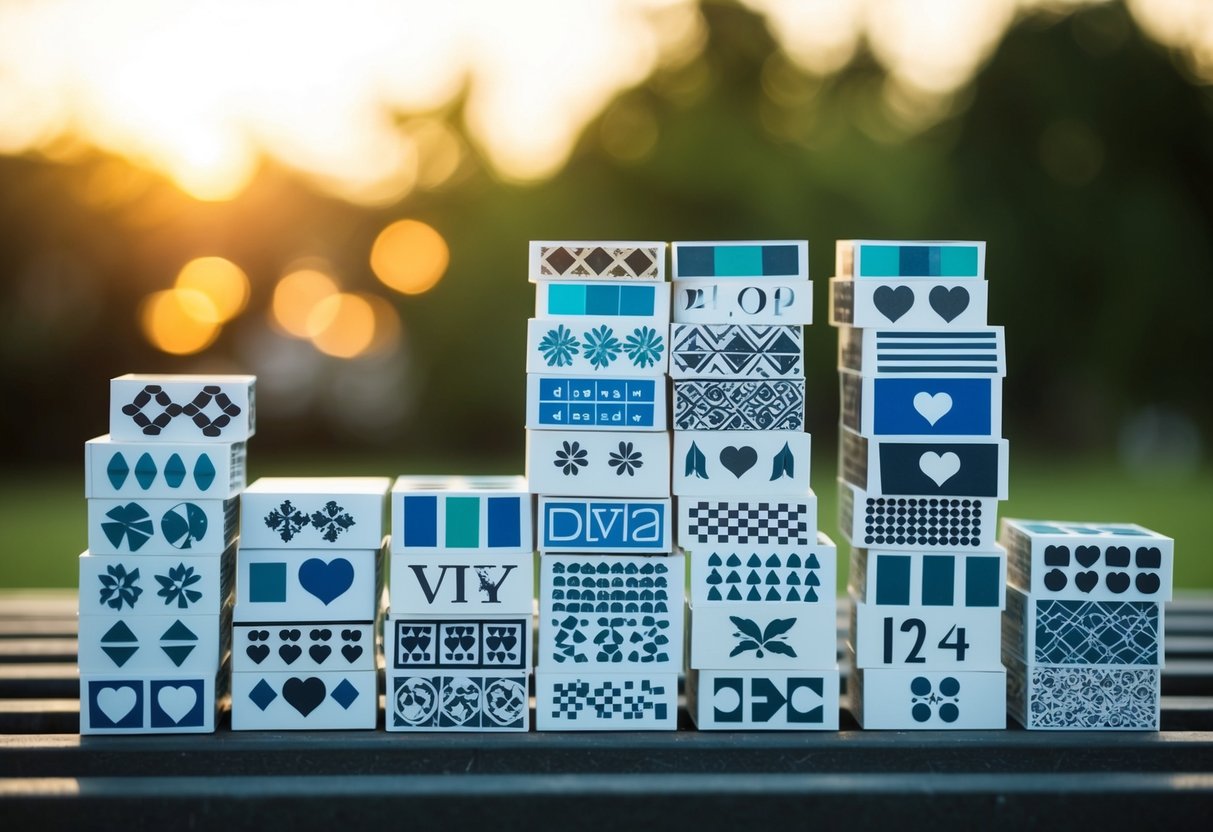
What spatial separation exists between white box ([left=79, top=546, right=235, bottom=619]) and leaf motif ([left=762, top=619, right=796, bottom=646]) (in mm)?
1698

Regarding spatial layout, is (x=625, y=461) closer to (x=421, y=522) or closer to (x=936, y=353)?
(x=421, y=522)

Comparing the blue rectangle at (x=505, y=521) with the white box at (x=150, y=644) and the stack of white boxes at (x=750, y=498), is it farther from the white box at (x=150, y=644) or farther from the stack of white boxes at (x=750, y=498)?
the white box at (x=150, y=644)

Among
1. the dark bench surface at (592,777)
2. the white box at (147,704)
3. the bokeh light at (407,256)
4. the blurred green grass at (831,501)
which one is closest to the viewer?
the dark bench surface at (592,777)

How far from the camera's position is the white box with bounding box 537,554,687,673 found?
337cm

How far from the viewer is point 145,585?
3.27 m

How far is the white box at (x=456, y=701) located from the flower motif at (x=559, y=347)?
0.99 meters

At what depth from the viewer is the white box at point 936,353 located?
11.3 ft

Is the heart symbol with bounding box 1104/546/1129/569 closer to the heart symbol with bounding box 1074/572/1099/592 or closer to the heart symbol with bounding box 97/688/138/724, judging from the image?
the heart symbol with bounding box 1074/572/1099/592

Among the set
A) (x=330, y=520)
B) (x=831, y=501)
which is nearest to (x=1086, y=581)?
(x=330, y=520)

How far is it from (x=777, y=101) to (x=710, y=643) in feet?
39.5

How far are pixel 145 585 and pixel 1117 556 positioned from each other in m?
3.00

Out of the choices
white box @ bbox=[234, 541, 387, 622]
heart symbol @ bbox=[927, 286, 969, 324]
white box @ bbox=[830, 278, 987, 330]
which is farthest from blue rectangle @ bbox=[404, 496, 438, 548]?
heart symbol @ bbox=[927, 286, 969, 324]

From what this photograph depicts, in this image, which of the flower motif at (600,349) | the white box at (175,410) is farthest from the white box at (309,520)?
the flower motif at (600,349)

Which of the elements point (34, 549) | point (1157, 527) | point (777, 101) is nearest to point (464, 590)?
point (34, 549)
